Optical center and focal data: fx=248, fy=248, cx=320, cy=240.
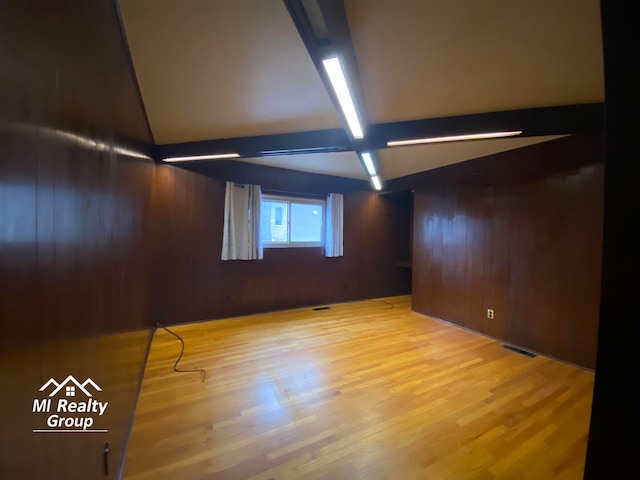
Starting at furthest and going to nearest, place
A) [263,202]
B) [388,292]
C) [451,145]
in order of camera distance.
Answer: [388,292] < [263,202] < [451,145]

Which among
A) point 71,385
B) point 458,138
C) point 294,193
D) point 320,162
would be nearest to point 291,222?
point 294,193

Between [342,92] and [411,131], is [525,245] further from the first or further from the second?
[342,92]

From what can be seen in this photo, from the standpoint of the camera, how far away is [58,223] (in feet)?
2.36

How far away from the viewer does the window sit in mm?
4391

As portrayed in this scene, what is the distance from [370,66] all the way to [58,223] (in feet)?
6.37

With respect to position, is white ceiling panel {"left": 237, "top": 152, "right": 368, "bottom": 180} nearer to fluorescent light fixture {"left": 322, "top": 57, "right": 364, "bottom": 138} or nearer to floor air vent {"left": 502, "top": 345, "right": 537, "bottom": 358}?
fluorescent light fixture {"left": 322, "top": 57, "right": 364, "bottom": 138}

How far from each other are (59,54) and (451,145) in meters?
3.71

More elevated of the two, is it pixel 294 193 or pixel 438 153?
pixel 438 153

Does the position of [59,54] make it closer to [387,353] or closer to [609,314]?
[609,314]

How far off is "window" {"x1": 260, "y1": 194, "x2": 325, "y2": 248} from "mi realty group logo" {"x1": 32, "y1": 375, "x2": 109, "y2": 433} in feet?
10.8

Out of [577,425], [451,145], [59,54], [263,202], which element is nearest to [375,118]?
[451,145]

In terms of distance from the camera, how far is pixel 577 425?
5.83 ft

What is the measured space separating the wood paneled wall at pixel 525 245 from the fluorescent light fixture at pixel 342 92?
2191mm

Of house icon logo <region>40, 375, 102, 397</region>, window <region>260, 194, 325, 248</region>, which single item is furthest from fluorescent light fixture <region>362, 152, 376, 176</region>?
house icon logo <region>40, 375, 102, 397</region>
